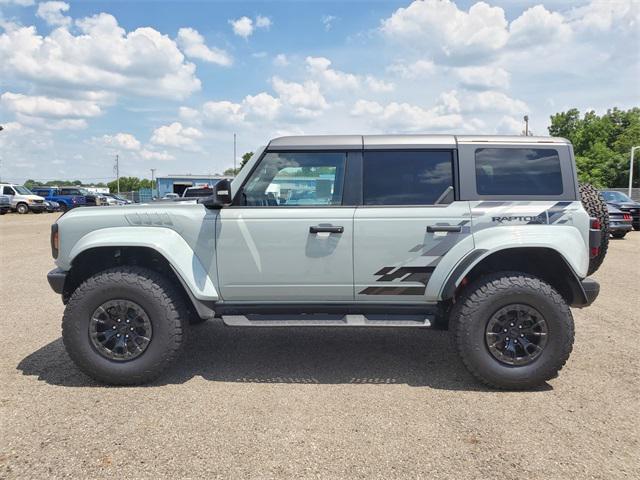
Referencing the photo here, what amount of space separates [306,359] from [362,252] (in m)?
1.31

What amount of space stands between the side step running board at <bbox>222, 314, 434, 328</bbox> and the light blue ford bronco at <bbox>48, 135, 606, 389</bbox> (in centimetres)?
2

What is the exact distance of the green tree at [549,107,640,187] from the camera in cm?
4347

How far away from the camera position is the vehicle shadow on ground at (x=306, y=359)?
3975mm

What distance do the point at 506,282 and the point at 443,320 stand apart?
0.68m

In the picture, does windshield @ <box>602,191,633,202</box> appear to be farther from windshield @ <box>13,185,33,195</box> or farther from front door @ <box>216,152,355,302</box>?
windshield @ <box>13,185,33,195</box>

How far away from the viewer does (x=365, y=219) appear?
3.81 meters

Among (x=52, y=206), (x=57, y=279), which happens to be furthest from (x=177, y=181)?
(x=57, y=279)

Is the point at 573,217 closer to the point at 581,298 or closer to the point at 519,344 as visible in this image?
the point at 581,298

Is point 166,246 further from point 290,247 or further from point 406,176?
point 406,176

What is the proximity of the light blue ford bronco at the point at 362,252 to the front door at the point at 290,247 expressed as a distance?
0.03 ft

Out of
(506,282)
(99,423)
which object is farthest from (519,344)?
(99,423)

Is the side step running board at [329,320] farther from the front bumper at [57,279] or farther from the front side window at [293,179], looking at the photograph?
the front bumper at [57,279]

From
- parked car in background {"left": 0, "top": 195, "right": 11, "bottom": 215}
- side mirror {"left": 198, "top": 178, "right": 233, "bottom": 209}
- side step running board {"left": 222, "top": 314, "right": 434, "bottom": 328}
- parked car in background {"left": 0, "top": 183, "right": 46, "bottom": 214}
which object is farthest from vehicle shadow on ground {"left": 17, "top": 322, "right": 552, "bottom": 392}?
parked car in background {"left": 0, "top": 183, "right": 46, "bottom": 214}

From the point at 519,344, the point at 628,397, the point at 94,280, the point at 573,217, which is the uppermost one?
the point at 573,217
